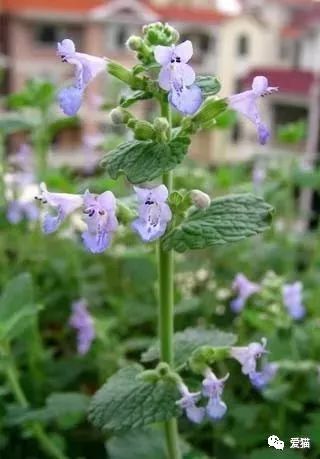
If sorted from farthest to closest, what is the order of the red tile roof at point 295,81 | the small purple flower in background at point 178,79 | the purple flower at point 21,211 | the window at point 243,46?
the window at point 243,46 < the red tile roof at point 295,81 < the purple flower at point 21,211 < the small purple flower in background at point 178,79

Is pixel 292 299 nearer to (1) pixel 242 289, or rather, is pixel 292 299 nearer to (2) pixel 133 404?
(1) pixel 242 289

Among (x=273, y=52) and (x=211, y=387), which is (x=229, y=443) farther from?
(x=273, y=52)

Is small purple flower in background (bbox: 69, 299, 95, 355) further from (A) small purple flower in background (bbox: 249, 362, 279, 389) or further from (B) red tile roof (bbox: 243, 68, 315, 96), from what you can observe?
(B) red tile roof (bbox: 243, 68, 315, 96)

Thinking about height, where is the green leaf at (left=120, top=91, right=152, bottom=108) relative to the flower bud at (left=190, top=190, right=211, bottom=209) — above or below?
above

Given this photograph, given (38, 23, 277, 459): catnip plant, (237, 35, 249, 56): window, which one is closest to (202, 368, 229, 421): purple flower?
(38, 23, 277, 459): catnip plant

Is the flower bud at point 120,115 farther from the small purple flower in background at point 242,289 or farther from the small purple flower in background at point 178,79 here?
the small purple flower in background at point 242,289

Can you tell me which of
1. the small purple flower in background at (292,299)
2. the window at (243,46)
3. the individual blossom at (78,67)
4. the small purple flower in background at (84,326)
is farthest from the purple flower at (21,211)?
the window at (243,46)

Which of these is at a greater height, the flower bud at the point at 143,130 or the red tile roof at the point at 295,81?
the red tile roof at the point at 295,81
